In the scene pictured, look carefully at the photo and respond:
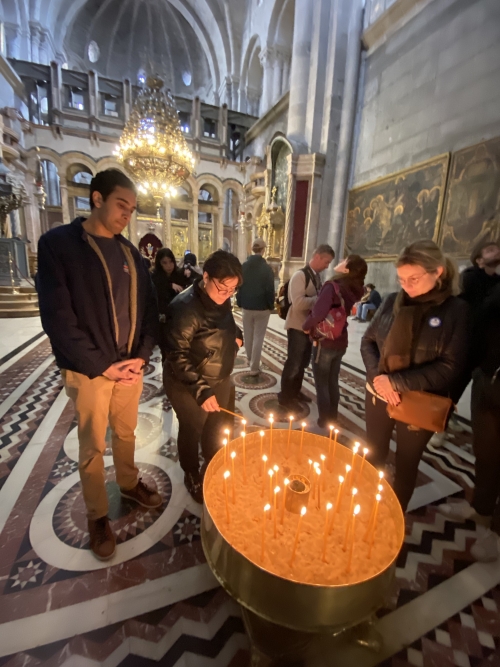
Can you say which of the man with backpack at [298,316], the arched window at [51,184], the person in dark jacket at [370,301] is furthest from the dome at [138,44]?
the man with backpack at [298,316]

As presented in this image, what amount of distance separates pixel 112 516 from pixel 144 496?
0.21 metres

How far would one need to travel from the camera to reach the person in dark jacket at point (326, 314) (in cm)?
235

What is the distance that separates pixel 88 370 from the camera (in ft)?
4.63

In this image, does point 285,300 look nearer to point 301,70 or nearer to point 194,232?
point 301,70

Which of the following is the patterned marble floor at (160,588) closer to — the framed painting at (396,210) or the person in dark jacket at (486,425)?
the person in dark jacket at (486,425)

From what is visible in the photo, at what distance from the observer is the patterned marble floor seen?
1.23 m

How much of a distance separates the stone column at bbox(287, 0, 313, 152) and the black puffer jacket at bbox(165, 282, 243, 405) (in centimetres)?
974

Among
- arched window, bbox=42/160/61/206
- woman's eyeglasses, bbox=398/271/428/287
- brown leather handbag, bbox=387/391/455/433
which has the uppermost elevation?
arched window, bbox=42/160/61/206

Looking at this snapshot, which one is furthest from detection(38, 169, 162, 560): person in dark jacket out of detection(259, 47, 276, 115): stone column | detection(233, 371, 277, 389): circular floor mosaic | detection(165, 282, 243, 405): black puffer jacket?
detection(259, 47, 276, 115): stone column

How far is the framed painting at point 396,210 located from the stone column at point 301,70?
309 centimetres

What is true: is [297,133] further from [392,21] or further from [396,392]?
[396,392]

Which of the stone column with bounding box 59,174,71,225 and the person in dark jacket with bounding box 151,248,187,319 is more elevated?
the stone column with bounding box 59,174,71,225

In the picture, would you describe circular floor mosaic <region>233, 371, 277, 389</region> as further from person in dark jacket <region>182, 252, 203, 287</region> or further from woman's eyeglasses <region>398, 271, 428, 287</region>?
woman's eyeglasses <region>398, 271, 428, 287</region>

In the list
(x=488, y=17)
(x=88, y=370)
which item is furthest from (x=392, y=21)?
(x=88, y=370)
